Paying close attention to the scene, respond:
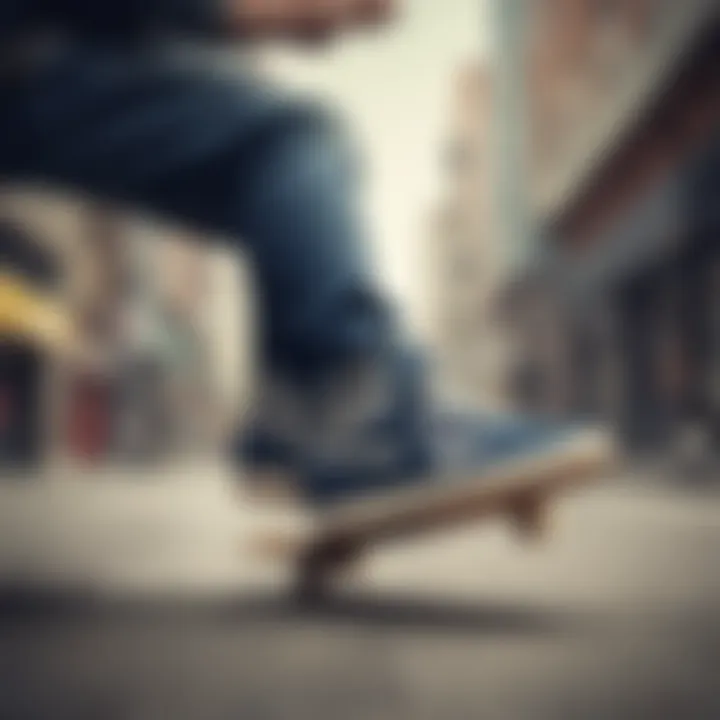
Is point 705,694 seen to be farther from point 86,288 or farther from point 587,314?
point 86,288

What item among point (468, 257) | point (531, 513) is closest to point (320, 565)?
point (531, 513)

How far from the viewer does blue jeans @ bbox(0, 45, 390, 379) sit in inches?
43.1

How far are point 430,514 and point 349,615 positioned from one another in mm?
119

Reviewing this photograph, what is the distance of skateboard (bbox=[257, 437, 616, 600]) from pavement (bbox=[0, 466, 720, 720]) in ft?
0.05

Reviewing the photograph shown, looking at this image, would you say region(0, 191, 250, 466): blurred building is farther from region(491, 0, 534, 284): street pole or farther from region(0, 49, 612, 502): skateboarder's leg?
region(491, 0, 534, 284): street pole

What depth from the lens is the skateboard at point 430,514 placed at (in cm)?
103

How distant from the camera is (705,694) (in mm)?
948

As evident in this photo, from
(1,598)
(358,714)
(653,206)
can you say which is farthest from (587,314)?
(1,598)

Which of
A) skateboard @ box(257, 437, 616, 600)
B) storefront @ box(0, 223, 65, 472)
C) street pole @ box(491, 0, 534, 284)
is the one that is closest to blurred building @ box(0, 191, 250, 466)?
storefront @ box(0, 223, 65, 472)

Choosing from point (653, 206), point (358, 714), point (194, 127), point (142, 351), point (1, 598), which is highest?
point (194, 127)

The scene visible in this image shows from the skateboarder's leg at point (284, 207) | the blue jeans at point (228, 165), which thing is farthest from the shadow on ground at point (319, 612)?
the blue jeans at point (228, 165)

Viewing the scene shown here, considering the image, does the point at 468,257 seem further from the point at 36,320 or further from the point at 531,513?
the point at 36,320

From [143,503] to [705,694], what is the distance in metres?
0.51

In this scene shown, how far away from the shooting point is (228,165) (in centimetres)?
112
